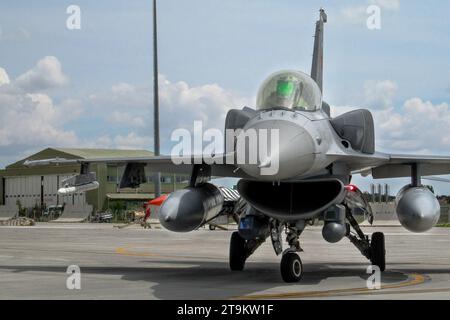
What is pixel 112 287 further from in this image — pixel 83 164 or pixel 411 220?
pixel 411 220

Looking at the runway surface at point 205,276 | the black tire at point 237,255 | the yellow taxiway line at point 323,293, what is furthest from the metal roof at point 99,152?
the yellow taxiway line at point 323,293

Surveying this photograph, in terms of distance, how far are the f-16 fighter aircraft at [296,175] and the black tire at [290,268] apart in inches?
0.7

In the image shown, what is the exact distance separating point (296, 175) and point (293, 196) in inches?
71.0

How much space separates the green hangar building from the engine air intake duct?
233ft

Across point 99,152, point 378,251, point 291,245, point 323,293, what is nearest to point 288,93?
point 291,245

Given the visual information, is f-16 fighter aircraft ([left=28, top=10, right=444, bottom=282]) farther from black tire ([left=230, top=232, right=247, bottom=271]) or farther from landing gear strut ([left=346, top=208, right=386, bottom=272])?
black tire ([left=230, top=232, right=247, bottom=271])

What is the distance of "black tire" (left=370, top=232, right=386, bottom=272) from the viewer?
16094 mm

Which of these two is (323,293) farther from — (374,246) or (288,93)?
(374,246)

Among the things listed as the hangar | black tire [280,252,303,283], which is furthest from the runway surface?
the hangar

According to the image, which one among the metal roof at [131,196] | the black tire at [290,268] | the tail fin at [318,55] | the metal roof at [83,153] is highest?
the tail fin at [318,55]

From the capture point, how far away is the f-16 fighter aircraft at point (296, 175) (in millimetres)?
12000

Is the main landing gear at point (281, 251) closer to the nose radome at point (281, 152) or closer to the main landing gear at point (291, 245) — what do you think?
the main landing gear at point (291, 245)

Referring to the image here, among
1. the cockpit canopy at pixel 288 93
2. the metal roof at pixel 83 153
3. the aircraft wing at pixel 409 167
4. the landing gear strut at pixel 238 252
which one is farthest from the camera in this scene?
the metal roof at pixel 83 153
